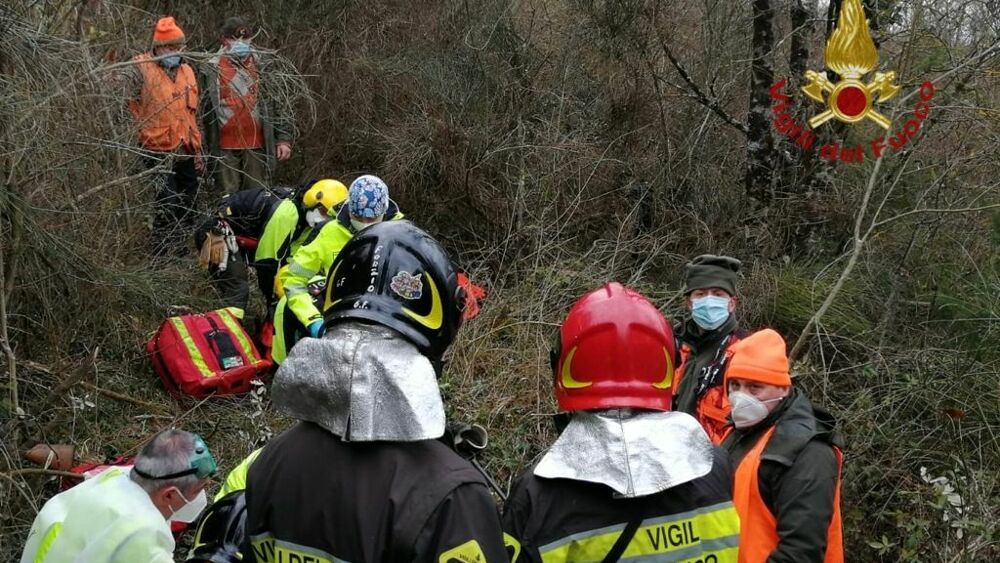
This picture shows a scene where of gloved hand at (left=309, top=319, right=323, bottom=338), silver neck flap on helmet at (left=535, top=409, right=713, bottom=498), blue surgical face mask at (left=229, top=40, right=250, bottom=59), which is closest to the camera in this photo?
silver neck flap on helmet at (left=535, top=409, right=713, bottom=498)

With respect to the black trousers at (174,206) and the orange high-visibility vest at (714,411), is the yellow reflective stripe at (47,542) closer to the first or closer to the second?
the orange high-visibility vest at (714,411)

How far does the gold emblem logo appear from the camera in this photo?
20.2ft

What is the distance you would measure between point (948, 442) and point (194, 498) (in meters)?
3.94

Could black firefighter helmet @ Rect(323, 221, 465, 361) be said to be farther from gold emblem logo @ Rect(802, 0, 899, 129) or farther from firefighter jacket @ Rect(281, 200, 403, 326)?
gold emblem logo @ Rect(802, 0, 899, 129)

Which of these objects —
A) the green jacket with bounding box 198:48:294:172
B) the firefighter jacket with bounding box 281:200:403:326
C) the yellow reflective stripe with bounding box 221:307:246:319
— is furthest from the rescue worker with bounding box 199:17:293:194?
the firefighter jacket with bounding box 281:200:403:326

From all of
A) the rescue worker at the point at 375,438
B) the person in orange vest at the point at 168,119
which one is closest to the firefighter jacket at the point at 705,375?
Result: the rescue worker at the point at 375,438

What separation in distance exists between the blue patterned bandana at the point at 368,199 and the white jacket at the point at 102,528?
100 inches

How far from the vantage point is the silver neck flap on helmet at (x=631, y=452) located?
212cm

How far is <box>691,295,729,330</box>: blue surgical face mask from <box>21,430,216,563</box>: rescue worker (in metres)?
2.40

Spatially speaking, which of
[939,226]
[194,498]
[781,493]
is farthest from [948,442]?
[194,498]

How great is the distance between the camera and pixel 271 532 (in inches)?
81.0

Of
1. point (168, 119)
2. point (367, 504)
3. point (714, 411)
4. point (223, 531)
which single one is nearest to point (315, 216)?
point (168, 119)

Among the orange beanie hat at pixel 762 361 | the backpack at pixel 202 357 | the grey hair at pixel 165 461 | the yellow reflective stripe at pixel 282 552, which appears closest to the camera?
the yellow reflective stripe at pixel 282 552

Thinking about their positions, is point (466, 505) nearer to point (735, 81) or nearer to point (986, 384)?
point (986, 384)
